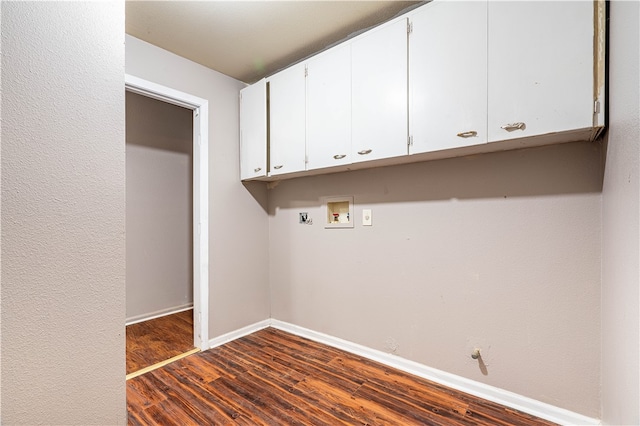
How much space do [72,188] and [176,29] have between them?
1.72 meters

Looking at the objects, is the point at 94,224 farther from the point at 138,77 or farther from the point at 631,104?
the point at 138,77

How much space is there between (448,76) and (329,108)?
79cm

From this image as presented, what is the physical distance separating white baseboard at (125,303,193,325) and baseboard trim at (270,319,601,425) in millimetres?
1876

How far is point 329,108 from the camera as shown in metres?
2.10

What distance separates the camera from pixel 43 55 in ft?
2.44

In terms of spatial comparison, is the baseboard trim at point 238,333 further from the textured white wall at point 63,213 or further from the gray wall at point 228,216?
the textured white wall at point 63,213

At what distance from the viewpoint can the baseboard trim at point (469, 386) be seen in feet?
5.15

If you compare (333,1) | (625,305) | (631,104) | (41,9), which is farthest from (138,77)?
(625,305)

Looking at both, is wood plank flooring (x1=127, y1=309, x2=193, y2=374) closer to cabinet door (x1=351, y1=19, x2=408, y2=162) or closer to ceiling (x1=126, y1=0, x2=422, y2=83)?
cabinet door (x1=351, y1=19, x2=408, y2=162)

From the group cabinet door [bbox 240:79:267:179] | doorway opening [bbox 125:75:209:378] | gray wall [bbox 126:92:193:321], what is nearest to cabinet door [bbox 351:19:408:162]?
cabinet door [bbox 240:79:267:179]

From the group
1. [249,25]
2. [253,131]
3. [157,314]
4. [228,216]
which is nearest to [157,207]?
[157,314]

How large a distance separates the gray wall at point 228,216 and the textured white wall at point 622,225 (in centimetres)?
242

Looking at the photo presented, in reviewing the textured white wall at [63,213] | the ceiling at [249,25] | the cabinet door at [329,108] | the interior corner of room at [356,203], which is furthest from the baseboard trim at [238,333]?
the ceiling at [249,25]

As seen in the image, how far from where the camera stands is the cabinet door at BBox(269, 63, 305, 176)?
2271 mm
